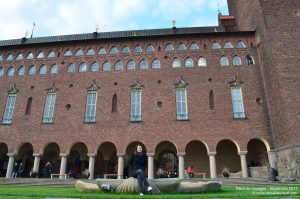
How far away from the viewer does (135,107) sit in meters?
22.1

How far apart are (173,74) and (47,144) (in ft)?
40.0

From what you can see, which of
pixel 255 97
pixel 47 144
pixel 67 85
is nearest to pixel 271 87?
pixel 255 97

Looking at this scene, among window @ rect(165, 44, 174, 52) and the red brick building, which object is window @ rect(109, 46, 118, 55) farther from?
window @ rect(165, 44, 174, 52)

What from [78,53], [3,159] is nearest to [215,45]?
[78,53]

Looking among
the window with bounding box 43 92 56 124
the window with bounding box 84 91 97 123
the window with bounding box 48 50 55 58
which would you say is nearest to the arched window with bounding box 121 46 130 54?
the window with bounding box 84 91 97 123

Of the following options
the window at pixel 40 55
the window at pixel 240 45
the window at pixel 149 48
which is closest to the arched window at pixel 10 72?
the window at pixel 40 55

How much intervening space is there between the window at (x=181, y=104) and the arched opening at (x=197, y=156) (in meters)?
2.55

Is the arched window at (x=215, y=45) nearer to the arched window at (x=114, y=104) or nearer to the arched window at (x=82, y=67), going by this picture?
the arched window at (x=114, y=104)

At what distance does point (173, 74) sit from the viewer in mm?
22812

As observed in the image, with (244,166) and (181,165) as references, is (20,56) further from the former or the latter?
(244,166)

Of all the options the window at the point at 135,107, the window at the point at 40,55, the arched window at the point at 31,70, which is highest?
the window at the point at 40,55

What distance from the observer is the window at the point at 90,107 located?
875 inches

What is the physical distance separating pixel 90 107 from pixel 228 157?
1245cm

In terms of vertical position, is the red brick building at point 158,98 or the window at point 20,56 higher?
the window at point 20,56
